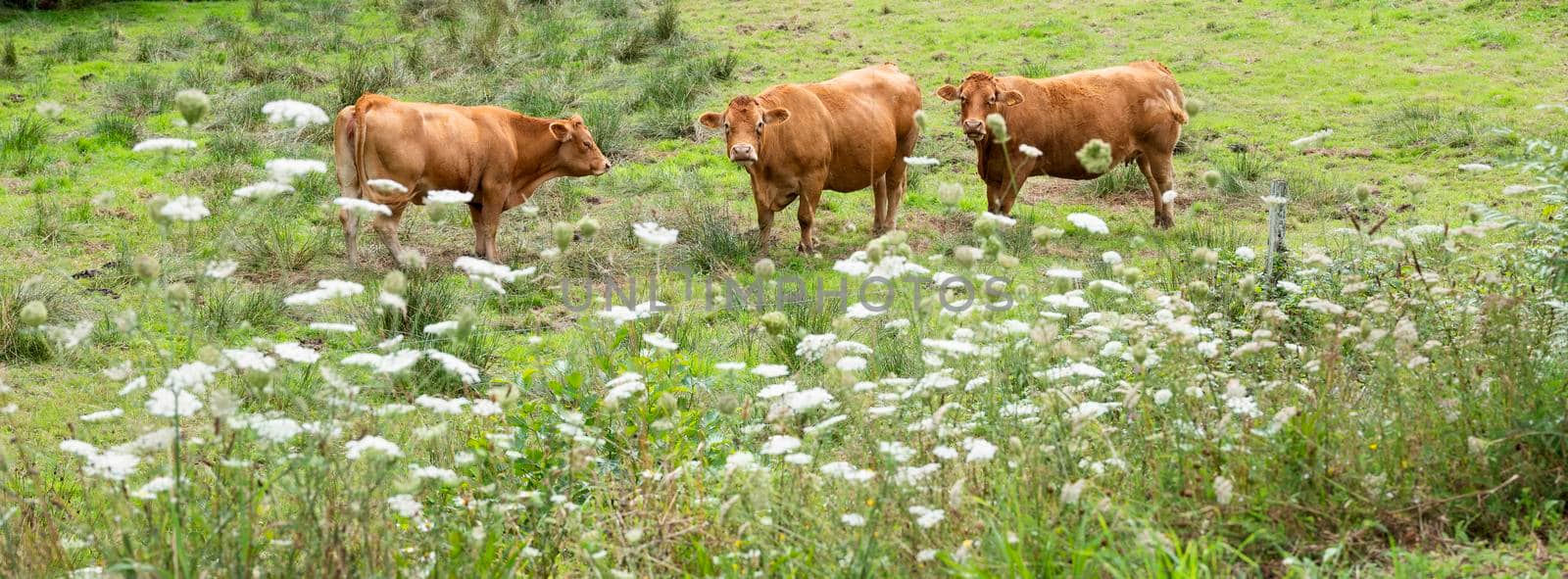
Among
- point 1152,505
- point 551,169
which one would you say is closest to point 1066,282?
point 1152,505

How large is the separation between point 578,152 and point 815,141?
1834 mm

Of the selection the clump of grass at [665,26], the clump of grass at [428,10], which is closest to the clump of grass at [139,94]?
the clump of grass at [428,10]

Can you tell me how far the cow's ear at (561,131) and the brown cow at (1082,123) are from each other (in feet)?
9.46

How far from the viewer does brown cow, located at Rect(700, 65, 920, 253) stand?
9641 mm

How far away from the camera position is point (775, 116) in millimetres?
9664

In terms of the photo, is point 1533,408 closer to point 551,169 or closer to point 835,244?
point 835,244

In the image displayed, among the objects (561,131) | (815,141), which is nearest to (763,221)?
(815,141)

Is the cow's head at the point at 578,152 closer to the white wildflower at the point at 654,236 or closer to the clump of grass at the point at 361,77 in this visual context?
the clump of grass at the point at 361,77

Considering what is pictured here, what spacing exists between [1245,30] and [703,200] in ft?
26.8

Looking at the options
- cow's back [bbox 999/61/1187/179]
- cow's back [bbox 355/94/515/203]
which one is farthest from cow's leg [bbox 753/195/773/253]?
cow's back [bbox 999/61/1187/179]

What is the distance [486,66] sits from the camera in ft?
50.0

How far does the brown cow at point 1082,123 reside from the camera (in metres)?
10.5

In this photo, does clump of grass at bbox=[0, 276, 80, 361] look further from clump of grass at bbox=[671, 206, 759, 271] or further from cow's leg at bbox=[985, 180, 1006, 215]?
cow's leg at bbox=[985, 180, 1006, 215]

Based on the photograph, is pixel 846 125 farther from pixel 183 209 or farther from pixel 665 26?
pixel 183 209
